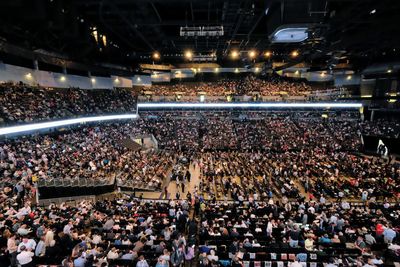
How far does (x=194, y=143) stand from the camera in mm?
31578

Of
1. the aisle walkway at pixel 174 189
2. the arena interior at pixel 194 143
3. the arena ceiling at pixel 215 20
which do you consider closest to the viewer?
the arena interior at pixel 194 143

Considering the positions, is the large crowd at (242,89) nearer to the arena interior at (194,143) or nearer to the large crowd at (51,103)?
the arena interior at (194,143)

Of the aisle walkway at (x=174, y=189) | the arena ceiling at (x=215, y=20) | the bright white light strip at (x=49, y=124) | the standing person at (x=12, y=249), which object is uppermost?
the arena ceiling at (x=215, y=20)

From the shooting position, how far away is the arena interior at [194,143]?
27.7 ft

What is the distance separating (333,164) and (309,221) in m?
12.9

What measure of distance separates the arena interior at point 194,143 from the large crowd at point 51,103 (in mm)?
177

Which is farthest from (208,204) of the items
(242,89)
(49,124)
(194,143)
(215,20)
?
(242,89)

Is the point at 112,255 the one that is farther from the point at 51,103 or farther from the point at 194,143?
the point at 194,143

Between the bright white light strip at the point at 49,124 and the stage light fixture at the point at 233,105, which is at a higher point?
the stage light fixture at the point at 233,105

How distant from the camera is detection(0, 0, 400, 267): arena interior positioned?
27.7 ft

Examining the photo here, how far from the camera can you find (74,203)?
14.8 metres

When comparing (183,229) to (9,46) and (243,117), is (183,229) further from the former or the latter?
(243,117)

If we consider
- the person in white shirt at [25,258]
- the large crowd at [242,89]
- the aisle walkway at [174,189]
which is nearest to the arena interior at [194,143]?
the person in white shirt at [25,258]

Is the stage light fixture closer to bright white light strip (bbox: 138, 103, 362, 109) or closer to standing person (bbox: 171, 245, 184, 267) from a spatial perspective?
bright white light strip (bbox: 138, 103, 362, 109)
